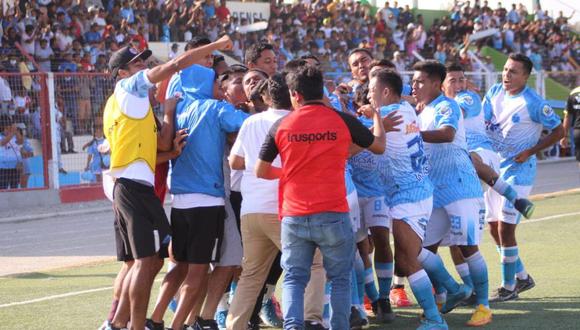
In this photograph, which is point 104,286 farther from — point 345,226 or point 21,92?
point 21,92

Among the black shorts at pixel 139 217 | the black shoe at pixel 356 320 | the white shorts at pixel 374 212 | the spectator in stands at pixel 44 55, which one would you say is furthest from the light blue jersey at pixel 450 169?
the spectator in stands at pixel 44 55

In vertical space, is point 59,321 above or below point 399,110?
below

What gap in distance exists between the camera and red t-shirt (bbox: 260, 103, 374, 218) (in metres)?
6.61

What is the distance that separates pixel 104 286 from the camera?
1050 centimetres

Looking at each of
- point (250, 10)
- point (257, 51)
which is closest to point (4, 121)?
point (257, 51)

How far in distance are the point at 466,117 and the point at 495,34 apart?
29.1 metres

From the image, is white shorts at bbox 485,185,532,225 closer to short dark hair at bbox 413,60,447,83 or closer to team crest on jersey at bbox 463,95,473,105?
team crest on jersey at bbox 463,95,473,105

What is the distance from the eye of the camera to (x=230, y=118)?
24.7 ft

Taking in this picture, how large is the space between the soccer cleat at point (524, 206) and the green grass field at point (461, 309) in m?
0.77

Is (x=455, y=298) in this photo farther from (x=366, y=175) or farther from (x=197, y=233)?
(x=197, y=233)

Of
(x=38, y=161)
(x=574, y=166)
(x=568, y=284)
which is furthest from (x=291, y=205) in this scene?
(x=574, y=166)

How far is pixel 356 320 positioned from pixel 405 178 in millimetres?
1194

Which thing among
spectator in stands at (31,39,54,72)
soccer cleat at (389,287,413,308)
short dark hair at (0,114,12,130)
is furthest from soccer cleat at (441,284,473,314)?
spectator in stands at (31,39,54,72)

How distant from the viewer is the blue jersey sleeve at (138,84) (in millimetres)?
7046
